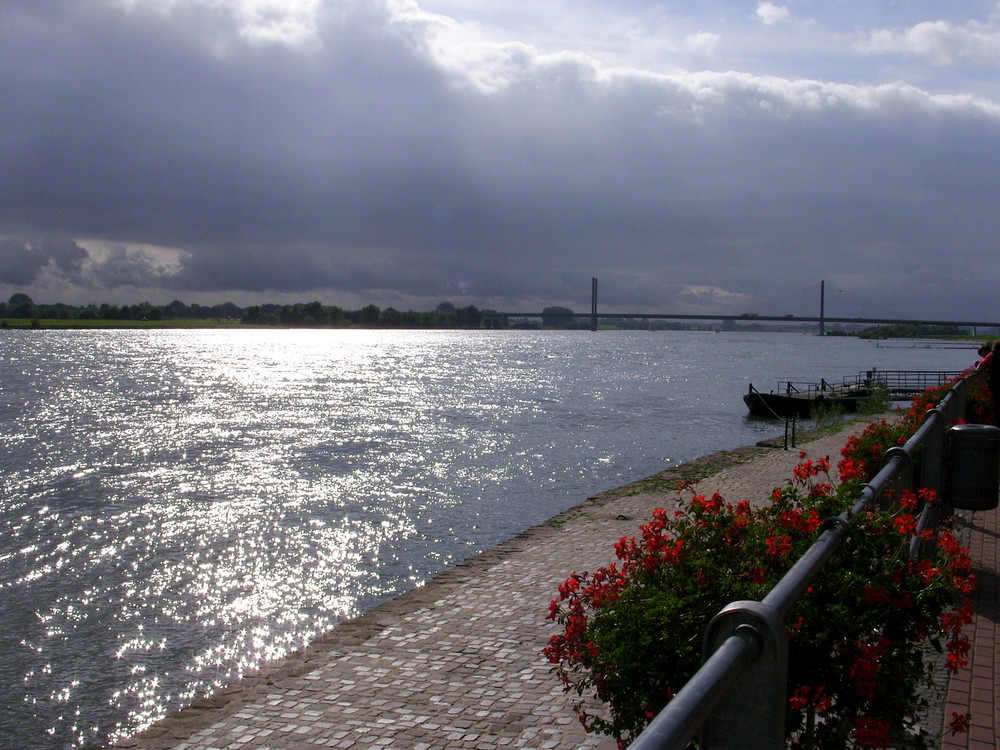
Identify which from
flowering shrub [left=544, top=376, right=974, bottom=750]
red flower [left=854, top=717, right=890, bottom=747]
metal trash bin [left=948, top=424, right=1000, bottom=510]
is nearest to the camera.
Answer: red flower [left=854, top=717, right=890, bottom=747]

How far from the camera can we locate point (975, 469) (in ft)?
22.1

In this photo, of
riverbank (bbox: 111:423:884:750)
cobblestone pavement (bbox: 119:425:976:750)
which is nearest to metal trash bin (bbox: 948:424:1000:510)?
cobblestone pavement (bbox: 119:425:976:750)

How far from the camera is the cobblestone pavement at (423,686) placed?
6.27m

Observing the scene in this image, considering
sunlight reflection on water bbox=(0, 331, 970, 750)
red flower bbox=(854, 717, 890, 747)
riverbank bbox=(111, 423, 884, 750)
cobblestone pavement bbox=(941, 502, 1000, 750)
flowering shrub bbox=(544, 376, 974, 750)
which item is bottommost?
sunlight reflection on water bbox=(0, 331, 970, 750)

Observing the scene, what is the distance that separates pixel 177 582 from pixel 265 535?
333cm

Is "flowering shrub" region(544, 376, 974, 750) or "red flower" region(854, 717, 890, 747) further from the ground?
"flowering shrub" region(544, 376, 974, 750)

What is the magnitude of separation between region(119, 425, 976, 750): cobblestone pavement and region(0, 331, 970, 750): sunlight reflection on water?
158 centimetres

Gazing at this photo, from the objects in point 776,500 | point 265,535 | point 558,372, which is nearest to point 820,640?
point 776,500

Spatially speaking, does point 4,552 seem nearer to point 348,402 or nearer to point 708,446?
point 708,446

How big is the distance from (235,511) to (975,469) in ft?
54.9

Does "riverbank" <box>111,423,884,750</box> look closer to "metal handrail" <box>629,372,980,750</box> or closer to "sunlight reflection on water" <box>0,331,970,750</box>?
"sunlight reflection on water" <box>0,331,970,750</box>

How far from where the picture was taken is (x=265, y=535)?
17266 millimetres

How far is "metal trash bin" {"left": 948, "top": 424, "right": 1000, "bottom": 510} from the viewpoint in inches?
263

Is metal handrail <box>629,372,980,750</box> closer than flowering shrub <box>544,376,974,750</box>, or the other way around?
metal handrail <box>629,372,980,750</box>
